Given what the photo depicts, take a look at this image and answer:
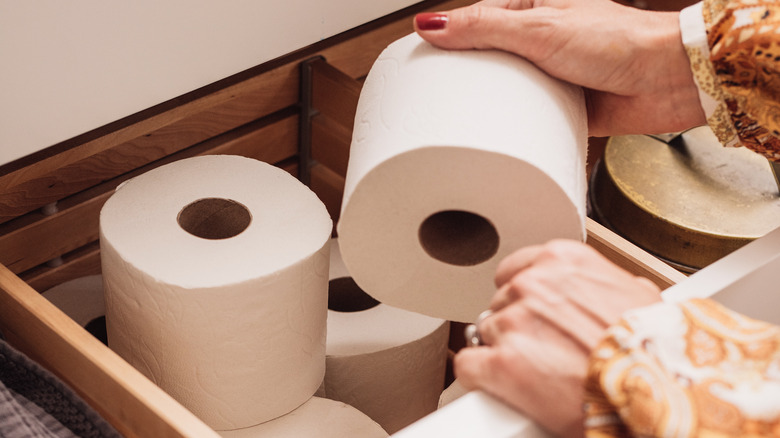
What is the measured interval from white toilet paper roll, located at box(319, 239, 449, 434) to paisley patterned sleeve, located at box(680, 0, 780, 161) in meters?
0.34

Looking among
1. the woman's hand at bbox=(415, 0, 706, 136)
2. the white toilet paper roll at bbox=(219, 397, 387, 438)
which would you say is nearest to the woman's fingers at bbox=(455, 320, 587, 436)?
the woman's hand at bbox=(415, 0, 706, 136)

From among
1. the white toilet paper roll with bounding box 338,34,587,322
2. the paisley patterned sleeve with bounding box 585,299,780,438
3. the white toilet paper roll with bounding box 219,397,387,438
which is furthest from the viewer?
the white toilet paper roll with bounding box 219,397,387,438

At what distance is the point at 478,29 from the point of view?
50 centimetres

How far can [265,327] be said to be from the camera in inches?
23.7

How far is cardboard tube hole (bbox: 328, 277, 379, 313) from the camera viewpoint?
0.86 metres

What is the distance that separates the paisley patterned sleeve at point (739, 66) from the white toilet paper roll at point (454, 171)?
3.5 inches

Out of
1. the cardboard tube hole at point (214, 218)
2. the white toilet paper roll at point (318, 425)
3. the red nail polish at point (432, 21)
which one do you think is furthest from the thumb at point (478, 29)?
the white toilet paper roll at point (318, 425)

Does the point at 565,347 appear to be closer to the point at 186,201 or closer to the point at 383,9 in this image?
the point at 186,201

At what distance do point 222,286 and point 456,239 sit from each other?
0.53 feet

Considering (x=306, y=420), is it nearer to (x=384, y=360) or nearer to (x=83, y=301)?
(x=384, y=360)

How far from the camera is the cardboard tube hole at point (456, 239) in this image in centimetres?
53

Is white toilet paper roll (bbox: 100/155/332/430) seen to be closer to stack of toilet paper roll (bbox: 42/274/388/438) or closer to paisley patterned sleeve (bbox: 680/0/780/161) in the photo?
stack of toilet paper roll (bbox: 42/274/388/438)

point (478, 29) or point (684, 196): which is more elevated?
point (478, 29)

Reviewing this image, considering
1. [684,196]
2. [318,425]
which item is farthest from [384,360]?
[684,196]
